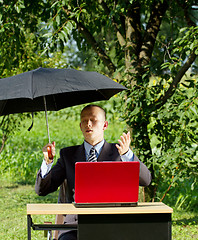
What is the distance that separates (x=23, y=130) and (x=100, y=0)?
8.25m

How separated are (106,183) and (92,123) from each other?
0.78m

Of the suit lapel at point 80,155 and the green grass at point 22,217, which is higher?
the suit lapel at point 80,155

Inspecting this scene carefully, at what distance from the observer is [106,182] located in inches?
105

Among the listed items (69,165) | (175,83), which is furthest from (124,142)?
(175,83)

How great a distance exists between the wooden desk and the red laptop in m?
0.06

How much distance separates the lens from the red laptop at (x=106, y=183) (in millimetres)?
2637

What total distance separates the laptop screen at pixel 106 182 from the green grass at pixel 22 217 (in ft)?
9.22

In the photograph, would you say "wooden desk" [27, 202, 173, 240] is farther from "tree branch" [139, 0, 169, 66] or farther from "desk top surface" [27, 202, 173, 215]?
"tree branch" [139, 0, 169, 66]

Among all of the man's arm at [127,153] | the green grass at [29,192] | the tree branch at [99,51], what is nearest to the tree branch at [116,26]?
the tree branch at [99,51]

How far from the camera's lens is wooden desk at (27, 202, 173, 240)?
2.66 m

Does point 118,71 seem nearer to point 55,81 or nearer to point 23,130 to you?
point 55,81

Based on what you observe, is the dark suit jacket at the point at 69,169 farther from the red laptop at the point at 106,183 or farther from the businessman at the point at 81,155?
the red laptop at the point at 106,183

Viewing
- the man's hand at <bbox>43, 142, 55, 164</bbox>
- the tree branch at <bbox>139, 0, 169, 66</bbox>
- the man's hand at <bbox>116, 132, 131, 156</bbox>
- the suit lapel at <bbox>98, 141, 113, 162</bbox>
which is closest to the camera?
the man's hand at <bbox>116, 132, 131, 156</bbox>

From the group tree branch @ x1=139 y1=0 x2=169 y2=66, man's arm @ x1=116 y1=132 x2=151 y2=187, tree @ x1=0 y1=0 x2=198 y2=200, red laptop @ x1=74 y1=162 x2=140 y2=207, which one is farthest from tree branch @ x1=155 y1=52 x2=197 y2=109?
red laptop @ x1=74 y1=162 x2=140 y2=207
